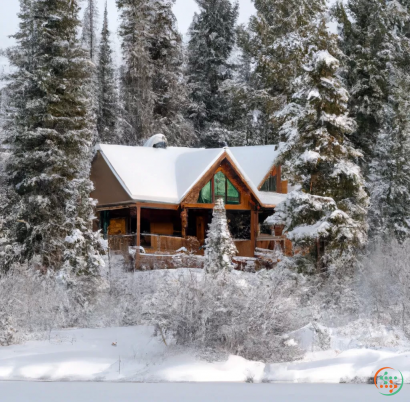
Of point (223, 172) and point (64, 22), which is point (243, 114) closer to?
point (223, 172)

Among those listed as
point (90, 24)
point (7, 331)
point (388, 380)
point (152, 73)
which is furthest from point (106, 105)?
point (388, 380)

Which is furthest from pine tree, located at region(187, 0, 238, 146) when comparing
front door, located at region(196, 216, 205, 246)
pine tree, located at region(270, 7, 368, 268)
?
pine tree, located at region(270, 7, 368, 268)

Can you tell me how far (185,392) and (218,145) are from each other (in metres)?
37.3

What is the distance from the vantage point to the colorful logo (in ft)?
30.3

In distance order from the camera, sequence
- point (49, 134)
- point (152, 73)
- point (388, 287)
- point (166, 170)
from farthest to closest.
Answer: point (152, 73)
point (166, 170)
point (49, 134)
point (388, 287)

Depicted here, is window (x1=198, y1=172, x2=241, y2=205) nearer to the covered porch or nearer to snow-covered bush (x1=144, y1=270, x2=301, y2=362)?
the covered porch

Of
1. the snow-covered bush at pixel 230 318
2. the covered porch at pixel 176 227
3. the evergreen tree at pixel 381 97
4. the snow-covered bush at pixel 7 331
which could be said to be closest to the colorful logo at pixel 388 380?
the snow-covered bush at pixel 230 318

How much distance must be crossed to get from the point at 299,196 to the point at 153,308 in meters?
7.90

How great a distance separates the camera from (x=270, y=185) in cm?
3309

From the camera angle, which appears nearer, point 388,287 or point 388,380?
point 388,380

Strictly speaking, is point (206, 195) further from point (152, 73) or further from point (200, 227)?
point (152, 73)

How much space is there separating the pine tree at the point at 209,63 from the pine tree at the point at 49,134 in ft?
67.9

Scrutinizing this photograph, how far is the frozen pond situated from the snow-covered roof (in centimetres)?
1691

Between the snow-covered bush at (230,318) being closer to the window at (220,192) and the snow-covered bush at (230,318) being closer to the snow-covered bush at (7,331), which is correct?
the snow-covered bush at (7,331)
